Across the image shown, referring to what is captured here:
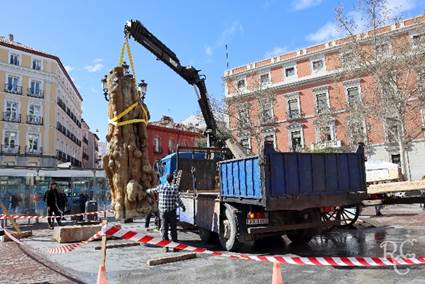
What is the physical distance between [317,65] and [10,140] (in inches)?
1293

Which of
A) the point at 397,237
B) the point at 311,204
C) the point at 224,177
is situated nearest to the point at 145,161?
the point at 224,177

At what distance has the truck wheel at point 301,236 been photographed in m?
8.52

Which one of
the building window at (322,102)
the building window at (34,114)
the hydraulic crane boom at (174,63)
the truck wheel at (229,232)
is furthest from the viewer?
the building window at (34,114)

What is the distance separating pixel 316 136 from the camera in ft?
127

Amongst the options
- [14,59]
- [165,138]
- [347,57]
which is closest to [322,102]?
[347,57]

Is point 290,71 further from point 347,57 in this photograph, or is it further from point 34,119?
point 34,119

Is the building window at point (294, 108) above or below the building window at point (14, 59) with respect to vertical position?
below

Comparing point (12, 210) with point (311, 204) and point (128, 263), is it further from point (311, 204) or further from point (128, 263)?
point (311, 204)

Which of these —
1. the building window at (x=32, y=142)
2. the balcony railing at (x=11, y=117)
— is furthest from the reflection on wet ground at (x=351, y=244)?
the balcony railing at (x=11, y=117)

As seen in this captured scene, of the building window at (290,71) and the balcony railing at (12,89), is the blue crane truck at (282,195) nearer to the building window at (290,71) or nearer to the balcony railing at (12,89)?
the building window at (290,71)

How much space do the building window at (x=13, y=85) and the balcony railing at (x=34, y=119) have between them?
2.76 meters

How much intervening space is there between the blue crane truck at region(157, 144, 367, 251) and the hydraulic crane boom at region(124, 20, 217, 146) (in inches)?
258

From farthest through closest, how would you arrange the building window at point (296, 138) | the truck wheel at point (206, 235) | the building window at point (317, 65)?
the building window at point (296, 138)
the building window at point (317, 65)
the truck wheel at point (206, 235)

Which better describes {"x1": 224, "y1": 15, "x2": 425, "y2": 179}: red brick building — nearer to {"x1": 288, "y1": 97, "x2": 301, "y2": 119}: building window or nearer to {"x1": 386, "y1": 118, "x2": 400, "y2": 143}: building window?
{"x1": 288, "y1": 97, "x2": 301, "y2": 119}: building window
